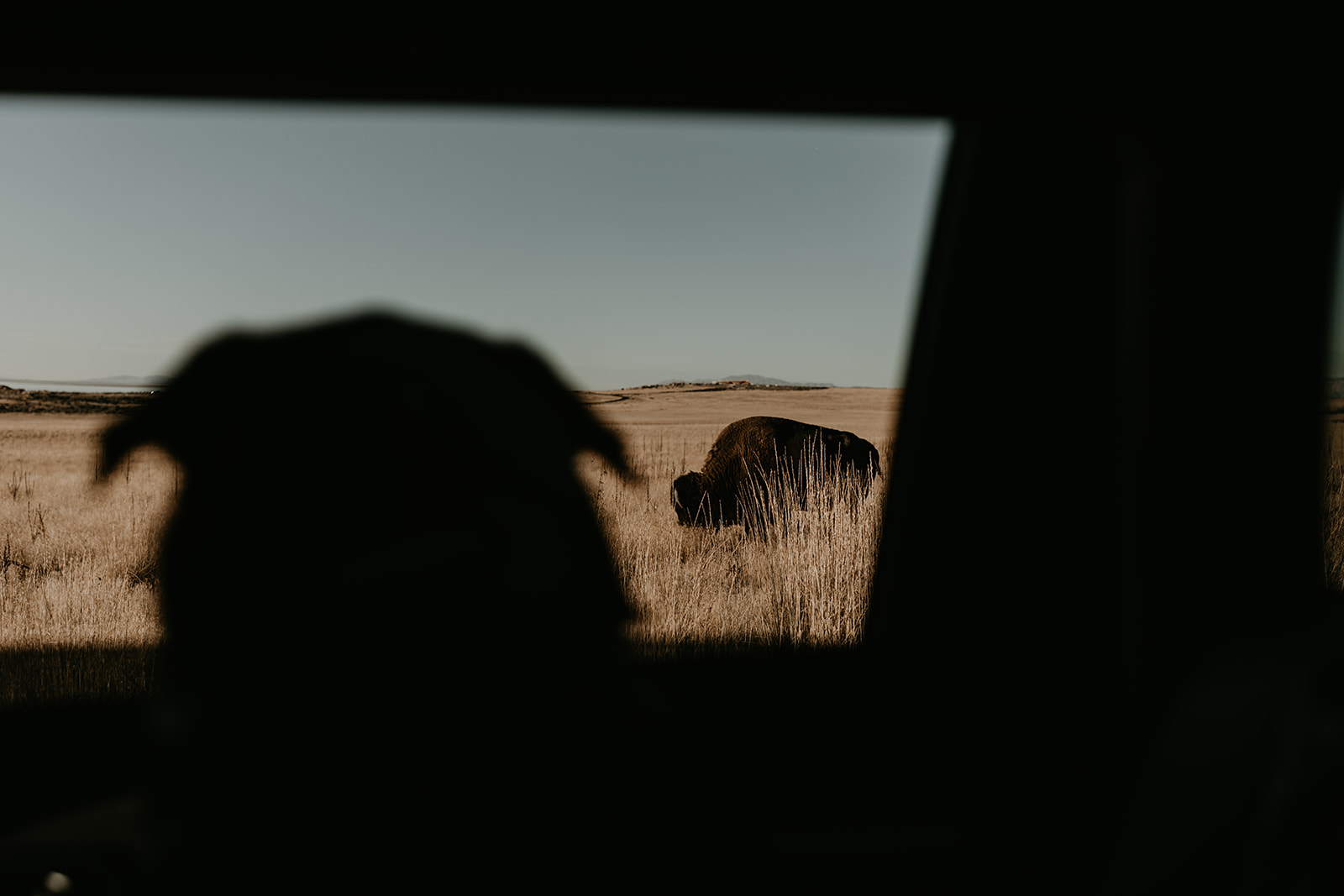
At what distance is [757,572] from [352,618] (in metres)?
4.01

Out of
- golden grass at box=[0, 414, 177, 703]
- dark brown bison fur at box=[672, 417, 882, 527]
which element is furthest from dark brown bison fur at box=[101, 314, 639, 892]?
dark brown bison fur at box=[672, 417, 882, 527]

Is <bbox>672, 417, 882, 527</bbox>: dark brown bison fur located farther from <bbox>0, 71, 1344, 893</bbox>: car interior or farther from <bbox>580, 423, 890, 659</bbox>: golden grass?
<bbox>0, 71, 1344, 893</bbox>: car interior

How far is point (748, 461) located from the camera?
5398 mm

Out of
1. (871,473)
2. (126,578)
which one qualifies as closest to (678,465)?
(871,473)

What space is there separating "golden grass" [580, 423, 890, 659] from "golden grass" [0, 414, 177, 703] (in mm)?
2131

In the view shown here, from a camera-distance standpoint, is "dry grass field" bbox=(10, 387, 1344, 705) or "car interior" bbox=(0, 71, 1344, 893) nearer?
"car interior" bbox=(0, 71, 1344, 893)

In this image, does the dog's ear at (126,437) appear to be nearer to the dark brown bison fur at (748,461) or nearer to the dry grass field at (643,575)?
the dry grass field at (643,575)

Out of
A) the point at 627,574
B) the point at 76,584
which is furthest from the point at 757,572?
the point at 76,584

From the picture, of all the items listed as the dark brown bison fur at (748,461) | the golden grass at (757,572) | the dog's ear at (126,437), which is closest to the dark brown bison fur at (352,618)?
the dog's ear at (126,437)

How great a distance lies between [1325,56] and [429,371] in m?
1.62

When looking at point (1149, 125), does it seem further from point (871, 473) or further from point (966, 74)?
point (871, 473)

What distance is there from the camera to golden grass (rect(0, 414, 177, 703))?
2639 millimetres


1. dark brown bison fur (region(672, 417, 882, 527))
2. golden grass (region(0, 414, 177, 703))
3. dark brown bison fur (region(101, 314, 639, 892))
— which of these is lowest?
golden grass (region(0, 414, 177, 703))

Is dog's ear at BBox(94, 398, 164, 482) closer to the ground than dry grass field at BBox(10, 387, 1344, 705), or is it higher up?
higher up
